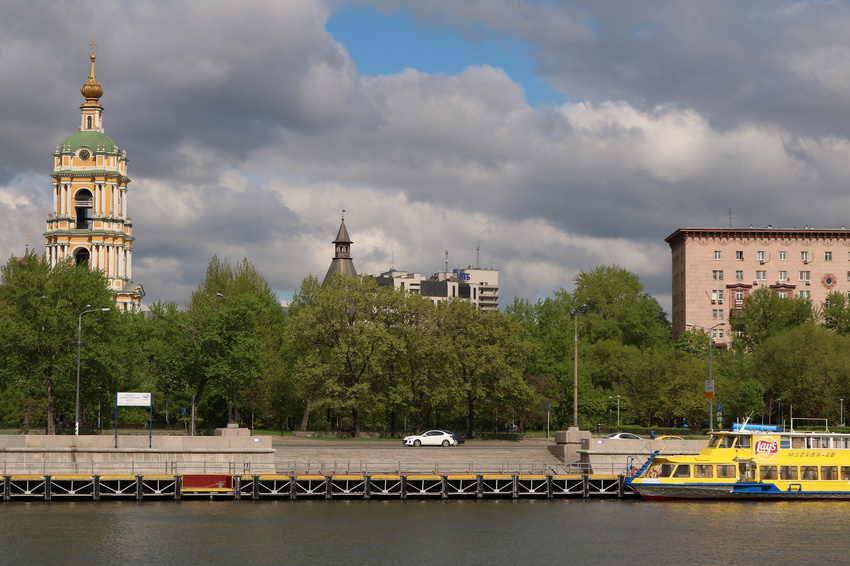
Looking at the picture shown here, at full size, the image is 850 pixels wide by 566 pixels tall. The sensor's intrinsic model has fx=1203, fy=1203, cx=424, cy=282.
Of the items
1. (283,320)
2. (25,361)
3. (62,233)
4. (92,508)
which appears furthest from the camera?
(62,233)

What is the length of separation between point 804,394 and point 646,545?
64.3 meters

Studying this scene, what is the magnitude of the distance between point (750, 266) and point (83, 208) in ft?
287

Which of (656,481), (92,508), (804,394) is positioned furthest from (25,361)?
(804,394)

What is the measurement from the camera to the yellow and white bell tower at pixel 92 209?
481 feet

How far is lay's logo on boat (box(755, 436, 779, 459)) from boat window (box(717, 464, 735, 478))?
5.34 feet

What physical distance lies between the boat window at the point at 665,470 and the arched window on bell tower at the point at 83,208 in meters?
99.1

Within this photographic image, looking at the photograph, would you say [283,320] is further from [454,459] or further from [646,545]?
[646,545]

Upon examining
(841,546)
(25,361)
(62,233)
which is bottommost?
(841,546)

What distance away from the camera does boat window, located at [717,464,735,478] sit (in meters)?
66.2

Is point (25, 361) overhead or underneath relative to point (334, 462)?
overhead

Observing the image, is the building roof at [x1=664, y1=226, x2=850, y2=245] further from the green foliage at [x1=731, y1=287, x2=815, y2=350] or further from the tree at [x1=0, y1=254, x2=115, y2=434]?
the tree at [x1=0, y1=254, x2=115, y2=434]

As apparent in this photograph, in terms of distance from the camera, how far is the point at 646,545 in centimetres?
5112

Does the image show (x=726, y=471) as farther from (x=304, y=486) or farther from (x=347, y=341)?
(x=347, y=341)

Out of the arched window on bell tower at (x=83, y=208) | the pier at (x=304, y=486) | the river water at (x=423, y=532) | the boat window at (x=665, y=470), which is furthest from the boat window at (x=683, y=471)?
the arched window on bell tower at (x=83, y=208)
